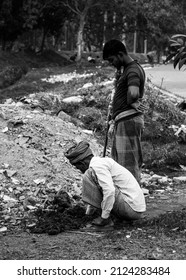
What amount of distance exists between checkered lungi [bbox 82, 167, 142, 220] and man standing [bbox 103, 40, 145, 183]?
2.28 feet

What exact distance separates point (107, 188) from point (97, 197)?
8.3 inches

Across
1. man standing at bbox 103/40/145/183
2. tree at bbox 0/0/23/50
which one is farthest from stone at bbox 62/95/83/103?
tree at bbox 0/0/23/50

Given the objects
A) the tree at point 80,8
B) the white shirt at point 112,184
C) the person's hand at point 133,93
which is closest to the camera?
the white shirt at point 112,184

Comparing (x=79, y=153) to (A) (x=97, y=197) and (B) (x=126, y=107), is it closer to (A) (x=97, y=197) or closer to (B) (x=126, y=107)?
(A) (x=97, y=197)

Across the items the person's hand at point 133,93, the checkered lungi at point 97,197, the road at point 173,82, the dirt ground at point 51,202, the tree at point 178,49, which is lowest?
the road at point 173,82

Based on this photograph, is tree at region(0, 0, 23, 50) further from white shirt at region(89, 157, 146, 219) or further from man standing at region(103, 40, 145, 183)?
white shirt at region(89, 157, 146, 219)

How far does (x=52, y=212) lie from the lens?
6.44 metres

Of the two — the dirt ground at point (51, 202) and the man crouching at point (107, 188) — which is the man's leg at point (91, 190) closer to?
the man crouching at point (107, 188)

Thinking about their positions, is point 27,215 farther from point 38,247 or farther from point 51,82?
point 51,82

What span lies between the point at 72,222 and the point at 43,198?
42.6 inches

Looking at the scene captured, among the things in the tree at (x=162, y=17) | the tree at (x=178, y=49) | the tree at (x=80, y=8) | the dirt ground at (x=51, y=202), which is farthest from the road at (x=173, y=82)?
the tree at (x=178, y=49)

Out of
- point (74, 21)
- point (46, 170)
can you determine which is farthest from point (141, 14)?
point (46, 170)

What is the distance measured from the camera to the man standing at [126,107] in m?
6.05

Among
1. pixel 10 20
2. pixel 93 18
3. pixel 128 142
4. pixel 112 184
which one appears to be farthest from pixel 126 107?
pixel 93 18
